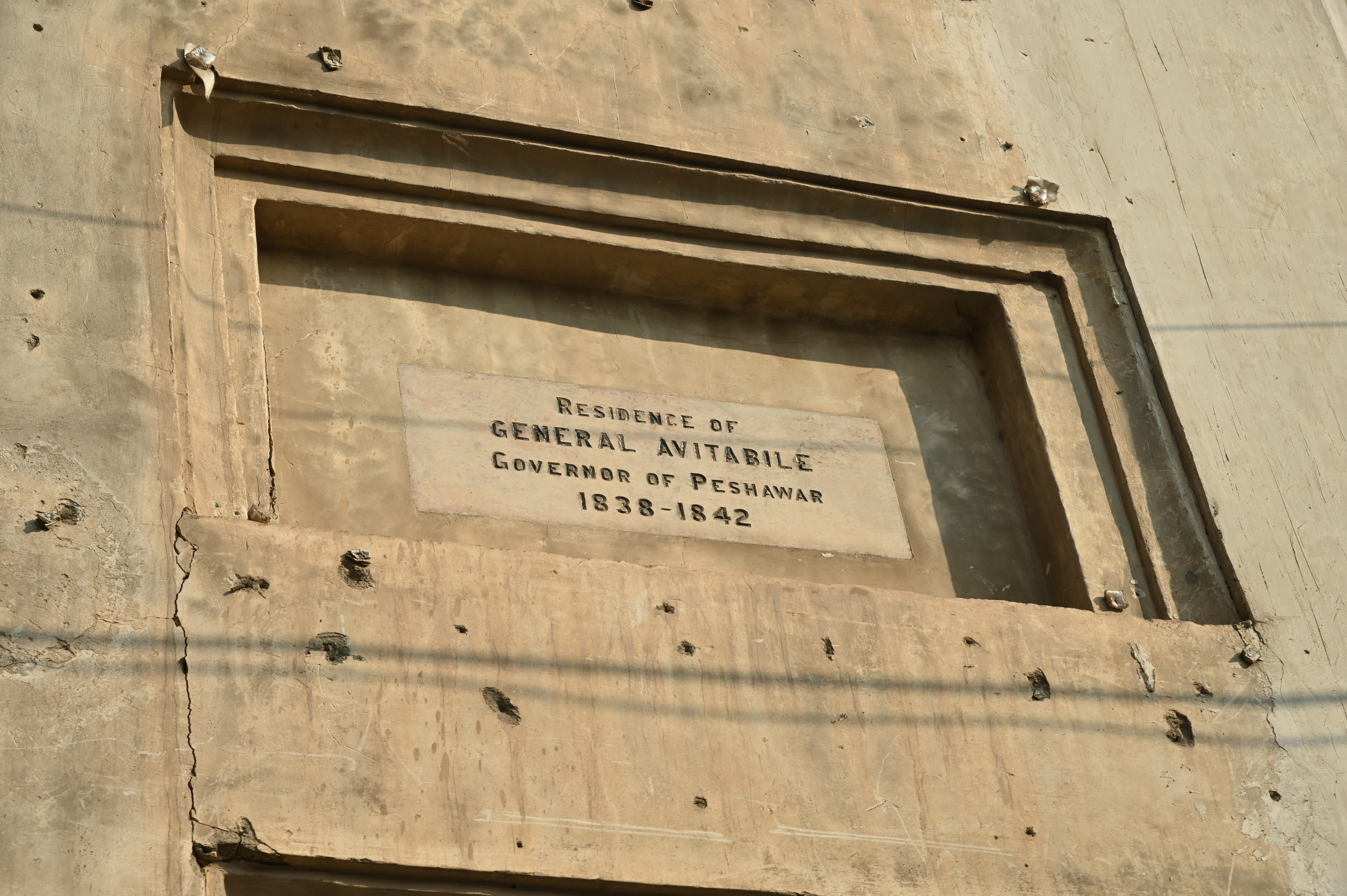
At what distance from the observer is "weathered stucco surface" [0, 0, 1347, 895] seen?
178 inches

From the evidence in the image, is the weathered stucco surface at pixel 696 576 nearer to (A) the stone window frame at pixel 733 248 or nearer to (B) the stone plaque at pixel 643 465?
(A) the stone window frame at pixel 733 248

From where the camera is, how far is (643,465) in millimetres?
5875

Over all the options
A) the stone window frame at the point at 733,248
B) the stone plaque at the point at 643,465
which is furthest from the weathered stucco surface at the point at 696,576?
the stone plaque at the point at 643,465

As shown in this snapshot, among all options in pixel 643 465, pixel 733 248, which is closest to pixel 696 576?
pixel 643 465

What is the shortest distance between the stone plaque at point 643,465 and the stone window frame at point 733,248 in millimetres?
598

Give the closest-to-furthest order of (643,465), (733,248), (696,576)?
(696,576) → (643,465) → (733,248)

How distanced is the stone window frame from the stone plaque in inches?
23.6

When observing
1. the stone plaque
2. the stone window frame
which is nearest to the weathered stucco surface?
the stone window frame

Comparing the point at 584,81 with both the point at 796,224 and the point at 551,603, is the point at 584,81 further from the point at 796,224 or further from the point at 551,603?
the point at 551,603

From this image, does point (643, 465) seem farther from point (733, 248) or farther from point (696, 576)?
point (733, 248)

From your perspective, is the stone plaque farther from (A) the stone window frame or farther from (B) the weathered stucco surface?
(A) the stone window frame

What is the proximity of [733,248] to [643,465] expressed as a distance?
3.59ft

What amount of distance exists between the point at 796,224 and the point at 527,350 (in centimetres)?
125

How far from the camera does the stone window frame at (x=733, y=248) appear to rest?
5.59m
